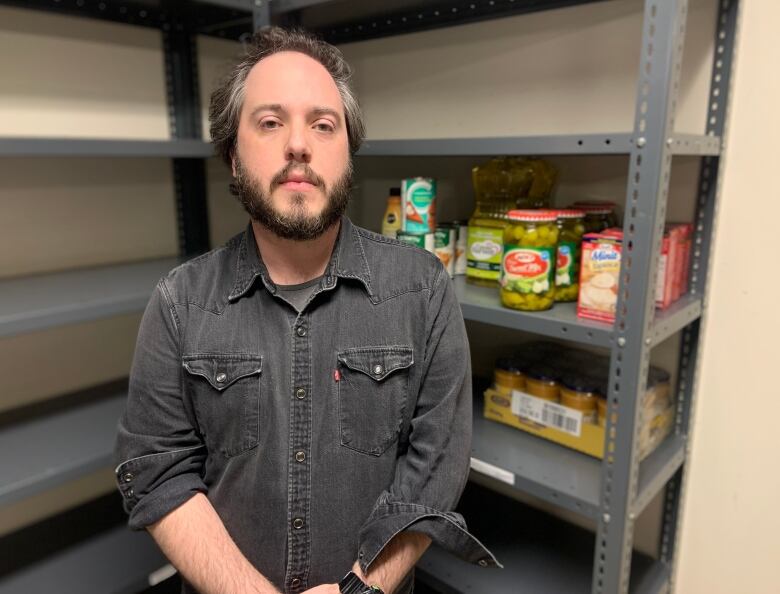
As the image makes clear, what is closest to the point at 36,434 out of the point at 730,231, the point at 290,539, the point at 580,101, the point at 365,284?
the point at 290,539

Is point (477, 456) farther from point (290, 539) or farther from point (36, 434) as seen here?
point (36, 434)

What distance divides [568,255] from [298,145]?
26.0 inches

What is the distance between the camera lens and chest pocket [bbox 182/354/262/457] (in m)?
1.04

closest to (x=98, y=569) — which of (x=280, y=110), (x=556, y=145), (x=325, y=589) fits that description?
(x=325, y=589)

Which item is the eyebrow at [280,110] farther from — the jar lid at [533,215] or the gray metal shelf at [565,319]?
the gray metal shelf at [565,319]

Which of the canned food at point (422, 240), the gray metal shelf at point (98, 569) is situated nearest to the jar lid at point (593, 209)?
the canned food at point (422, 240)

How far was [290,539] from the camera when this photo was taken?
1.04 meters

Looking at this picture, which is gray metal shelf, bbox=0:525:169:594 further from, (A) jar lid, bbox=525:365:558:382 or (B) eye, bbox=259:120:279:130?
(B) eye, bbox=259:120:279:130

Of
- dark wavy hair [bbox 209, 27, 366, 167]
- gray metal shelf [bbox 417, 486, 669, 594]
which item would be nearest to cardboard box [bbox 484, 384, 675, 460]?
gray metal shelf [bbox 417, 486, 669, 594]

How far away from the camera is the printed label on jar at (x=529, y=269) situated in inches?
49.3

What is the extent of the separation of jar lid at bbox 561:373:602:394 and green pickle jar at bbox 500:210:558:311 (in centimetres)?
24

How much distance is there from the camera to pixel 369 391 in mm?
1050

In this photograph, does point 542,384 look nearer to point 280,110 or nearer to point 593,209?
point 593,209

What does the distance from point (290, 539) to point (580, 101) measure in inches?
48.9
